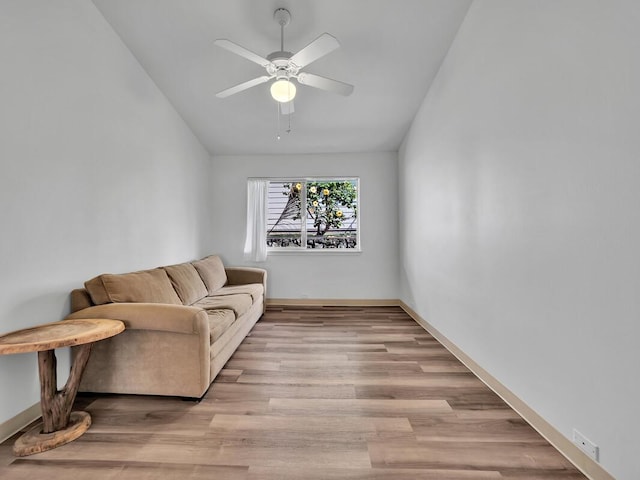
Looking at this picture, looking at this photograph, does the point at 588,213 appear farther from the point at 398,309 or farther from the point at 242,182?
the point at 242,182

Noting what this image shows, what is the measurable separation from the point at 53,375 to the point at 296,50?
316 centimetres

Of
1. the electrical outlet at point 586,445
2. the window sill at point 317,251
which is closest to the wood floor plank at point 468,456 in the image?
the electrical outlet at point 586,445

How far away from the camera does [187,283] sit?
3.22m

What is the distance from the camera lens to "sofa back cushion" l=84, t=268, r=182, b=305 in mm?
2244

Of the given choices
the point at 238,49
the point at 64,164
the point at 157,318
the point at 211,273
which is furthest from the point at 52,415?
the point at 238,49

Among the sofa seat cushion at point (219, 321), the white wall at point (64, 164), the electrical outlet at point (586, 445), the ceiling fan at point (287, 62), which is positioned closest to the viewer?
the electrical outlet at point (586, 445)

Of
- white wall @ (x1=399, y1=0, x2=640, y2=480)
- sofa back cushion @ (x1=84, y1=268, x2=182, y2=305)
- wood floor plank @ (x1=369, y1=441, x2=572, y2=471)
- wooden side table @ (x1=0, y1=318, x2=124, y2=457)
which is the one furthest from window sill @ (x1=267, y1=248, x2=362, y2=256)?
wood floor plank @ (x1=369, y1=441, x2=572, y2=471)

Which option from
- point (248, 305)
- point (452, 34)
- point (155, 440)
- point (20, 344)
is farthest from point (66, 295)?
point (452, 34)

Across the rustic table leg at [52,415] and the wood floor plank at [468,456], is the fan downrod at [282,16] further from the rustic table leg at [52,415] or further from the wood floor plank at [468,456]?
the wood floor plank at [468,456]

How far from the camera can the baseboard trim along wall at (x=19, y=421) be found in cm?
169

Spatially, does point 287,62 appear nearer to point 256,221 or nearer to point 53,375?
point 53,375

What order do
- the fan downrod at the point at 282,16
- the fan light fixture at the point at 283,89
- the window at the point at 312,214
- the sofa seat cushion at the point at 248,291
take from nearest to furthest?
the fan light fixture at the point at 283,89
the fan downrod at the point at 282,16
the sofa seat cushion at the point at 248,291
the window at the point at 312,214

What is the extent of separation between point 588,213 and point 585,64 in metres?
0.69

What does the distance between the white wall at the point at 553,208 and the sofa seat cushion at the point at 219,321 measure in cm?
203
